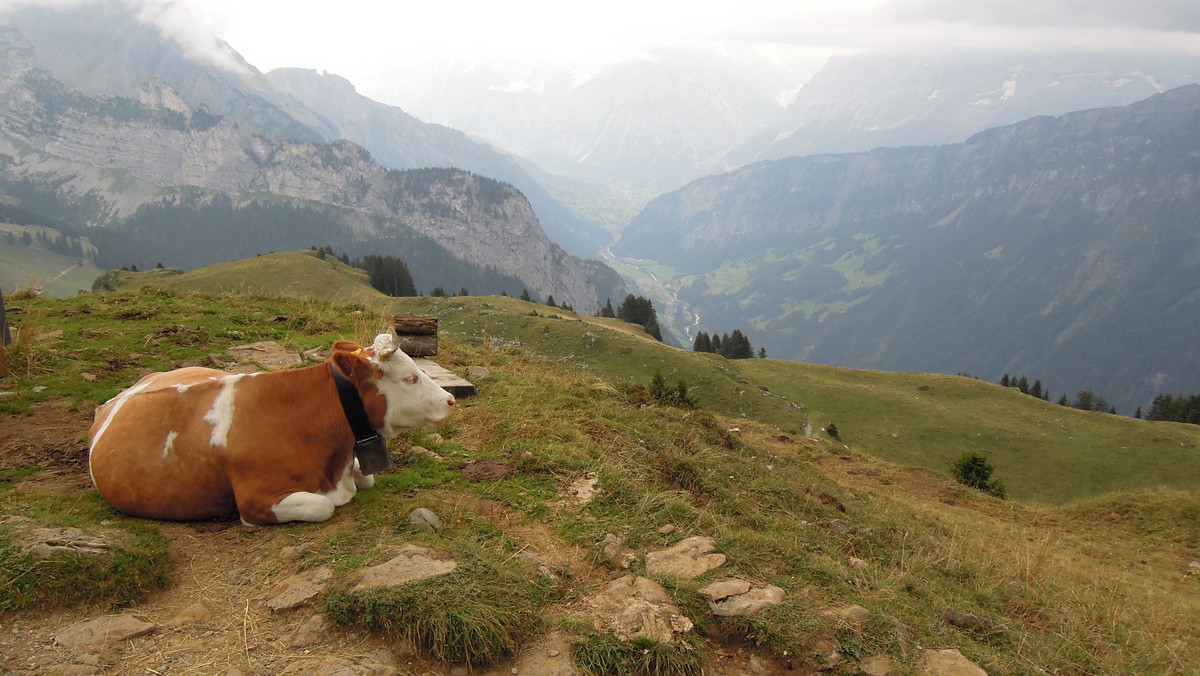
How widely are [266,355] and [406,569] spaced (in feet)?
26.5

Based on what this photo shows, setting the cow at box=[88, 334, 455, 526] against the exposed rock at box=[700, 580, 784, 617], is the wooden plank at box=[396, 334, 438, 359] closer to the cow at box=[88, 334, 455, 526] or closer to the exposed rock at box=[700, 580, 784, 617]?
the cow at box=[88, 334, 455, 526]

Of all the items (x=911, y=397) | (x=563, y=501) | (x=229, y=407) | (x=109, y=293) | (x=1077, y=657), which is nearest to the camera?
(x=1077, y=657)

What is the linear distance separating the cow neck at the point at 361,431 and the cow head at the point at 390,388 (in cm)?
6

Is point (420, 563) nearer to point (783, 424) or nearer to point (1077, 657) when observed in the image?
point (1077, 657)

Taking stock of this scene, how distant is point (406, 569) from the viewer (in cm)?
488

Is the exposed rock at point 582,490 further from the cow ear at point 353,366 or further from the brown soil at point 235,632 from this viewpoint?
the cow ear at point 353,366

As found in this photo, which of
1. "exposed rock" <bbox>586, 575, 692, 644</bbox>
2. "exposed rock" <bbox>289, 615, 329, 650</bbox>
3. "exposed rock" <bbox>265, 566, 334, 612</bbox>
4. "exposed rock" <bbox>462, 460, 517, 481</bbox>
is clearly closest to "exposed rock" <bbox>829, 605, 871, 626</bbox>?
"exposed rock" <bbox>586, 575, 692, 644</bbox>

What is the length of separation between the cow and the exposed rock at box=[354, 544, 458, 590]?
1617 millimetres

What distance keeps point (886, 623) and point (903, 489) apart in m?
11.6

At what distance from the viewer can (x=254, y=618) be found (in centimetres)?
452

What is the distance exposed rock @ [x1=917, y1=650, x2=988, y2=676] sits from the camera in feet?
15.4

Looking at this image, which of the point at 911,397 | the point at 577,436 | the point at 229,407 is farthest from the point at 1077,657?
the point at 911,397

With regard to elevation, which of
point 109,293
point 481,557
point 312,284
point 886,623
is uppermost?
point 886,623

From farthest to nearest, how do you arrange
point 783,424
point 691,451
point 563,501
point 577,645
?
point 783,424, point 691,451, point 563,501, point 577,645
